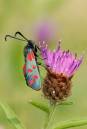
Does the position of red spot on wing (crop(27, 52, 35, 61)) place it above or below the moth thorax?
above

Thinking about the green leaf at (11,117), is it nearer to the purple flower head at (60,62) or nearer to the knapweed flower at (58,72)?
the knapweed flower at (58,72)

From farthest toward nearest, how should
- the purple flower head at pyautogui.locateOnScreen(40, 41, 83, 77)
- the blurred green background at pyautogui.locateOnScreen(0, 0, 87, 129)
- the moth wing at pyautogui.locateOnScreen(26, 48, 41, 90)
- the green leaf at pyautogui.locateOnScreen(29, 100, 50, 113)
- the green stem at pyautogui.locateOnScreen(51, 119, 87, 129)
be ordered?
the blurred green background at pyautogui.locateOnScreen(0, 0, 87, 129), the purple flower head at pyautogui.locateOnScreen(40, 41, 83, 77), the moth wing at pyautogui.locateOnScreen(26, 48, 41, 90), the green leaf at pyautogui.locateOnScreen(29, 100, 50, 113), the green stem at pyautogui.locateOnScreen(51, 119, 87, 129)

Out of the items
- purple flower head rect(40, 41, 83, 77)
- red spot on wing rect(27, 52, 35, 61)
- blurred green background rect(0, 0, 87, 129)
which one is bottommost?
blurred green background rect(0, 0, 87, 129)

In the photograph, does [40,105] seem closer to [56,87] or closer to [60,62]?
[56,87]

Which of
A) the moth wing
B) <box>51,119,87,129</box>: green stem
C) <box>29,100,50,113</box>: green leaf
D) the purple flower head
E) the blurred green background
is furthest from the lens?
the blurred green background

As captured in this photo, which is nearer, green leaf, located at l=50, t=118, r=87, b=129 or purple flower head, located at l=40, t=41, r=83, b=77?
green leaf, located at l=50, t=118, r=87, b=129

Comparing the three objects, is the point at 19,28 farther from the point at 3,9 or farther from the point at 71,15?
the point at 71,15

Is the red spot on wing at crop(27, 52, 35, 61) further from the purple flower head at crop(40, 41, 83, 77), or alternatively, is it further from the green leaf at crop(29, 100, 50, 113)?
the green leaf at crop(29, 100, 50, 113)

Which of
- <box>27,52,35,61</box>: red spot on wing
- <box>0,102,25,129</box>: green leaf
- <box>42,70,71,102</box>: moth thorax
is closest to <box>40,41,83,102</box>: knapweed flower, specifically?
<box>42,70,71,102</box>: moth thorax

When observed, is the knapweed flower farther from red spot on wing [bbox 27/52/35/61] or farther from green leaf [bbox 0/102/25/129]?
green leaf [bbox 0/102/25/129]

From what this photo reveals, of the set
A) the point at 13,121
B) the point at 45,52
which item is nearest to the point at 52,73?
the point at 45,52
